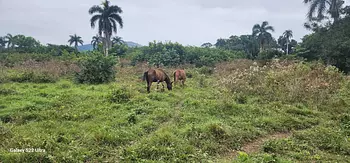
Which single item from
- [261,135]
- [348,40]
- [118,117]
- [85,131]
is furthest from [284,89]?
[348,40]

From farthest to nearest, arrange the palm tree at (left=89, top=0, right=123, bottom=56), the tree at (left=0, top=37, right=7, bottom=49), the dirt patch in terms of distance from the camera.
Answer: the tree at (left=0, top=37, right=7, bottom=49)
the palm tree at (left=89, top=0, right=123, bottom=56)
the dirt patch

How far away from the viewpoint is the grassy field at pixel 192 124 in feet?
18.1

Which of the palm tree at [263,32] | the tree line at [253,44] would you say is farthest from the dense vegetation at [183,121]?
the palm tree at [263,32]

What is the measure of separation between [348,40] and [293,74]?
13.8 m

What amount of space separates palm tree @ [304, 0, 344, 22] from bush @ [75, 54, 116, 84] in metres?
22.4

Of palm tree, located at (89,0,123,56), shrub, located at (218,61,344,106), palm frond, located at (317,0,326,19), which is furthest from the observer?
palm tree, located at (89,0,123,56)

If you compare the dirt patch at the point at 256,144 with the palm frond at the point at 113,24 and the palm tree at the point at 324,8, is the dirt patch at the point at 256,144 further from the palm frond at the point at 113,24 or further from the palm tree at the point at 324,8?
the palm frond at the point at 113,24

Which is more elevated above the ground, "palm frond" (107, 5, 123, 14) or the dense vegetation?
"palm frond" (107, 5, 123, 14)

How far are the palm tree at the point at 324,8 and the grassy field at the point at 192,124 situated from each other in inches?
681

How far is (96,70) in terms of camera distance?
16.3m

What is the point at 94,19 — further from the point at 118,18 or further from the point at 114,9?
the point at 118,18

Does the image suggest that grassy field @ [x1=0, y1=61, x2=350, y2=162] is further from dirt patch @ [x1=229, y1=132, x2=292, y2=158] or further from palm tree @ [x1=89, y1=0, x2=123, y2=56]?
palm tree @ [x1=89, y1=0, x2=123, y2=56]

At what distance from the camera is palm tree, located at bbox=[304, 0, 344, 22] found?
25.6 meters

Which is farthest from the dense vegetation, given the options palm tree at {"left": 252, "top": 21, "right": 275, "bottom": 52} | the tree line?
palm tree at {"left": 252, "top": 21, "right": 275, "bottom": 52}
